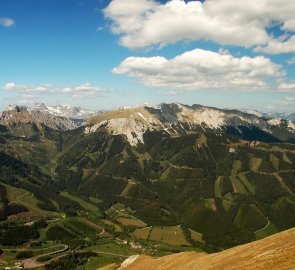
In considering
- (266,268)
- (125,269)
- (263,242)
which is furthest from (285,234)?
(125,269)

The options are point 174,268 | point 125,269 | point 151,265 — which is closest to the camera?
point 174,268

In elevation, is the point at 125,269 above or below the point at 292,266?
below

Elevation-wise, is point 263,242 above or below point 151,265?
above

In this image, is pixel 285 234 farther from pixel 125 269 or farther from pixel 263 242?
pixel 125 269

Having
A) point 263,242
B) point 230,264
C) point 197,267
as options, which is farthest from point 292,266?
point 197,267

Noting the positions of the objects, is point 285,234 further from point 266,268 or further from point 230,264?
point 266,268

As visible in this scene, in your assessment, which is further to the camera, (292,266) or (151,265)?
(151,265)

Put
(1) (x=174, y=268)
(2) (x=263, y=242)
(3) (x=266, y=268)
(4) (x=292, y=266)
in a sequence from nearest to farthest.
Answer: (4) (x=292, y=266)
(3) (x=266, y=268)
(2) (x=263, y=242)
(1) (x=174, y=268)

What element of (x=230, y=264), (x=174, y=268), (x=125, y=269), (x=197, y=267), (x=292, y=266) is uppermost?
(x=292, y=266)

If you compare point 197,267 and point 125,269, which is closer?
point 197,267
